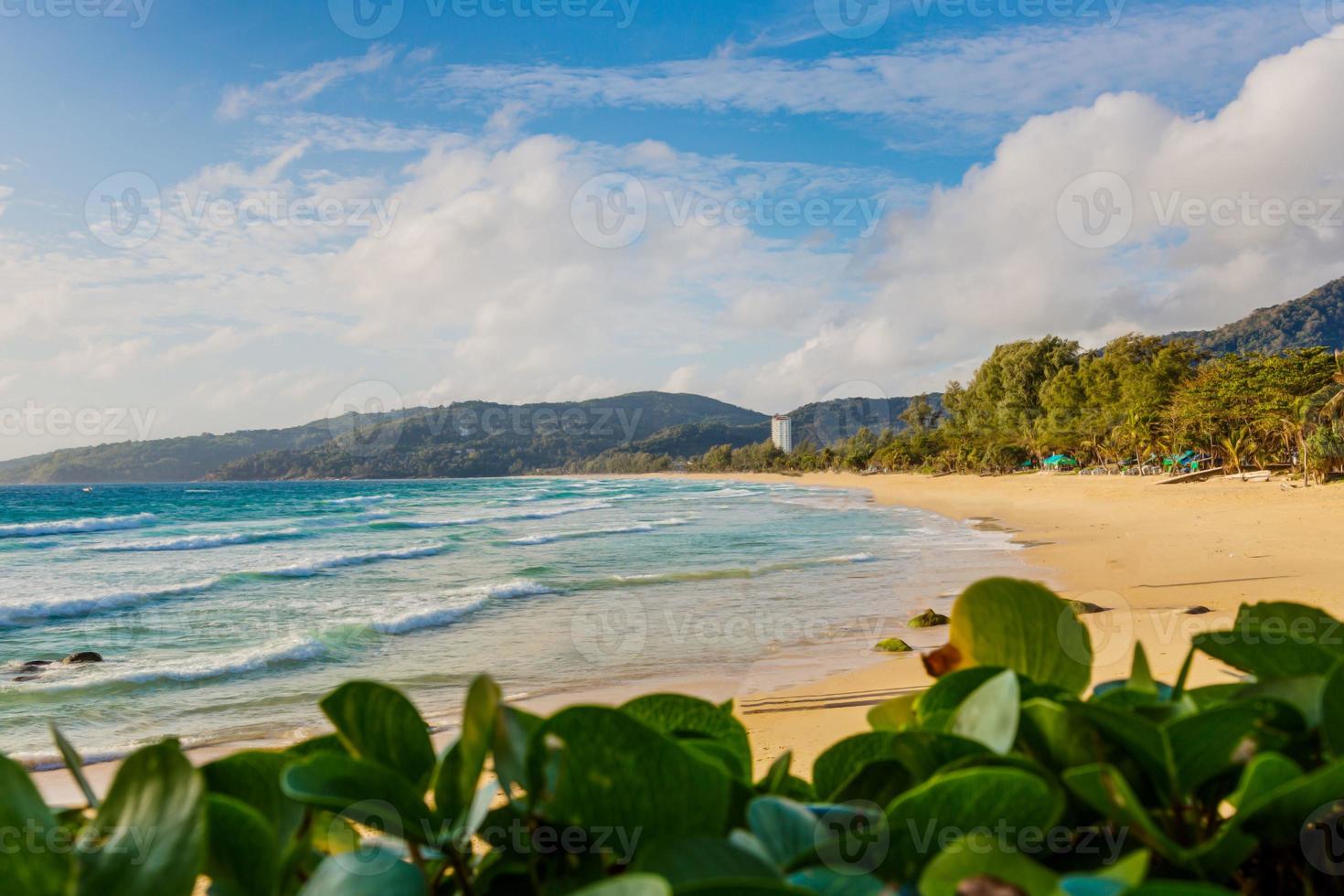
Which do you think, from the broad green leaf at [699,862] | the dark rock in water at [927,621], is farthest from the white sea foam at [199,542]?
the broad green leaf at [699,862]

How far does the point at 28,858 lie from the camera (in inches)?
19.7

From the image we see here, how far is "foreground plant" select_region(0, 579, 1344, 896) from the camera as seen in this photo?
0.51m

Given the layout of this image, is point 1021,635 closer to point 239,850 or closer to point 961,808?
point 961,808

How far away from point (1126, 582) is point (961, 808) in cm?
1727

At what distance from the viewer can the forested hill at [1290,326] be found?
487 ft

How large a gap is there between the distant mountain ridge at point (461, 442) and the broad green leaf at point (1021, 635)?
419 feet

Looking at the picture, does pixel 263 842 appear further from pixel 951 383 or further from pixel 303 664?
pixel 951 383

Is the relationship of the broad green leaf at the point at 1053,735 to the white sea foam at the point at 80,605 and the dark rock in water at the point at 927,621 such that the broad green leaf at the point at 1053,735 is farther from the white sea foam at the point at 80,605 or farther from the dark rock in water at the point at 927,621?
the white sea foam at the point at 80,605

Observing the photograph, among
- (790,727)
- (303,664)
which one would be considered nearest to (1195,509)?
(790,727)

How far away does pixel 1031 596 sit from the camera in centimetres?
79

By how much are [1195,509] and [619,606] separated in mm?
22695

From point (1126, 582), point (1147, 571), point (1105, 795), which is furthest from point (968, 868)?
point (1147, 571)

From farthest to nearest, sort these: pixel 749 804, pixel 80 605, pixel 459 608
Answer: pixel 80 605 < pixel 459 608 < pixel 749 804

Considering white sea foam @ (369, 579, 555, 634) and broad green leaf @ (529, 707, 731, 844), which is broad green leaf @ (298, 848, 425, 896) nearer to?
broad green leaf @ (529, 707, 731, 844)
